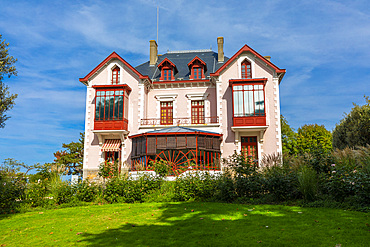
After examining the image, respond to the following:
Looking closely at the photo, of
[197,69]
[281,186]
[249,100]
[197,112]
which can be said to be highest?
[197,69]

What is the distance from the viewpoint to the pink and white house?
22.8m

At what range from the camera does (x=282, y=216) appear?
8.14 m

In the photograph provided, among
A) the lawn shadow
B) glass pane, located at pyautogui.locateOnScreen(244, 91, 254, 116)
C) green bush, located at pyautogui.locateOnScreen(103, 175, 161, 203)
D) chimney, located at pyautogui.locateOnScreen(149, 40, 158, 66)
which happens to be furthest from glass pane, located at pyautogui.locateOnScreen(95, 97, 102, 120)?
the lawn shadow

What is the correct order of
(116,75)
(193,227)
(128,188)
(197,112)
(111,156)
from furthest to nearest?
(197,112) → (116,75) → (111,156) → (128,188) → (193,227)

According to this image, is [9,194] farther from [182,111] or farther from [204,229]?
[182,111]

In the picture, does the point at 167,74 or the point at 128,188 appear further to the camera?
the point at 167,74

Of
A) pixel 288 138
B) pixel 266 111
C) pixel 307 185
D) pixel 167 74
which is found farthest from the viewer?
pixel 288 138

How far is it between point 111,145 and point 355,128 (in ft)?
63.6

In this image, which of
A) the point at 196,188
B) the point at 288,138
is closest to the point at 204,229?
the point at 196,188

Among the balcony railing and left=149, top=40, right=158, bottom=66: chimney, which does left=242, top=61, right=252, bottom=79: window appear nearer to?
the balcony railing

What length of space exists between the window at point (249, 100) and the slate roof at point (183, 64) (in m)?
4.36

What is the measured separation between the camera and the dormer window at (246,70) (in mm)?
25578

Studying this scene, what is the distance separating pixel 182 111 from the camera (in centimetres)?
2686

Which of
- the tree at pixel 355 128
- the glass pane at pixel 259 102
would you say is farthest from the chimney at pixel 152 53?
the tree at pixel 355 128
